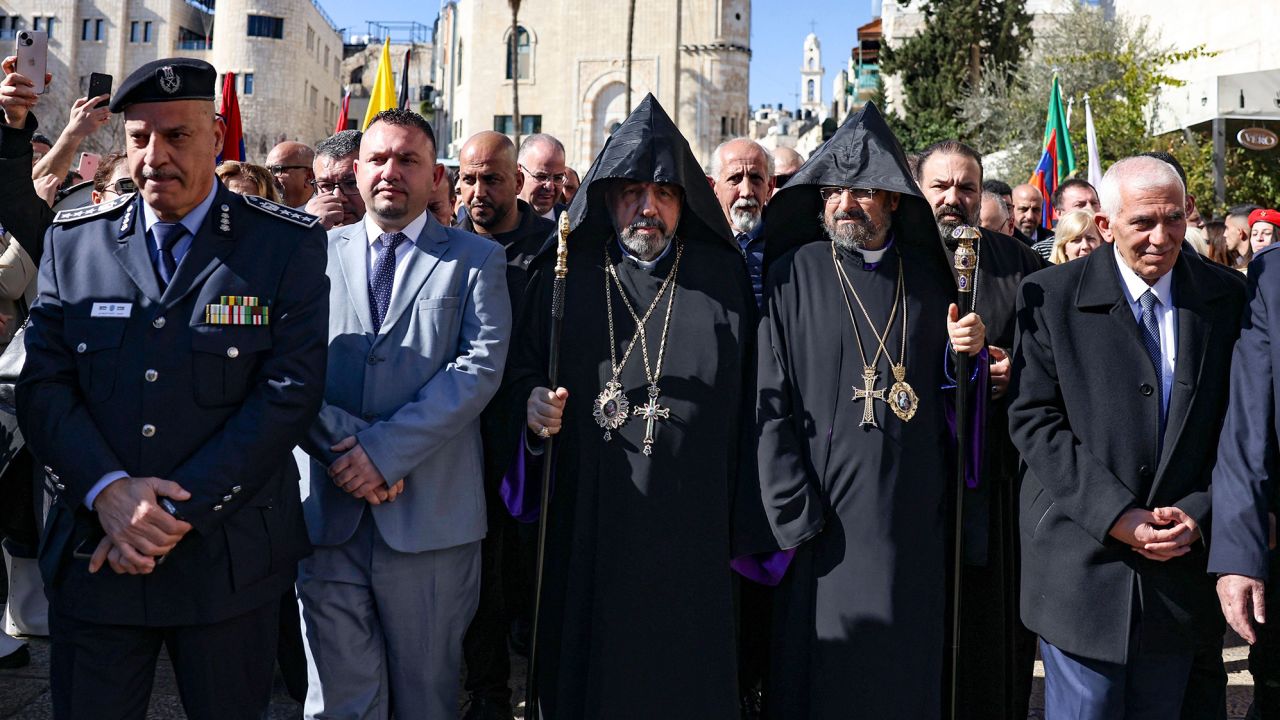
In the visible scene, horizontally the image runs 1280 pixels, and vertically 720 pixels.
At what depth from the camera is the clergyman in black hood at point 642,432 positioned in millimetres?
3900

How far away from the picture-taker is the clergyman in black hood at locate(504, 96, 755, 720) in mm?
3900

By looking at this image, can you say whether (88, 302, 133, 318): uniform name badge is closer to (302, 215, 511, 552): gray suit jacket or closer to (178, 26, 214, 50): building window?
(302, 215, 511, 552): gray suit jacket

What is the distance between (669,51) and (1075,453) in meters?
55.3

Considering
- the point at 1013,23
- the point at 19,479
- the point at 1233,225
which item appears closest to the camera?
the point at 19,479

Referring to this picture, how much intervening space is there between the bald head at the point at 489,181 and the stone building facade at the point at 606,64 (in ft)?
166

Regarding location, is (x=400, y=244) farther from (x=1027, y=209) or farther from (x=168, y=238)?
(x=1027, y=209)

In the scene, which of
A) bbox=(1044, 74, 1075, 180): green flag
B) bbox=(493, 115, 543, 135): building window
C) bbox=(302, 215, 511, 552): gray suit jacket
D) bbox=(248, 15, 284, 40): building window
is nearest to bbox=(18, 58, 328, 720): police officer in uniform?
bbox=(302, 215, 511, 552): gray suit jacket

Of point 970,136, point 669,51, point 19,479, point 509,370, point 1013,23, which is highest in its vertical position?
point 669,51

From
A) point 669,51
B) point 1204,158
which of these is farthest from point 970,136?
point 669,51

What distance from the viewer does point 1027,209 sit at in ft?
28.3

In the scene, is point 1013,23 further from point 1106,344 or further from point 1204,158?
point 1106,344

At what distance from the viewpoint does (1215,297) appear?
3.64 m

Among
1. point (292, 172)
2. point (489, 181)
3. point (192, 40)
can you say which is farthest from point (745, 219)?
point (192, 40)

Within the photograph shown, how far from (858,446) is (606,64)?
178 feet
